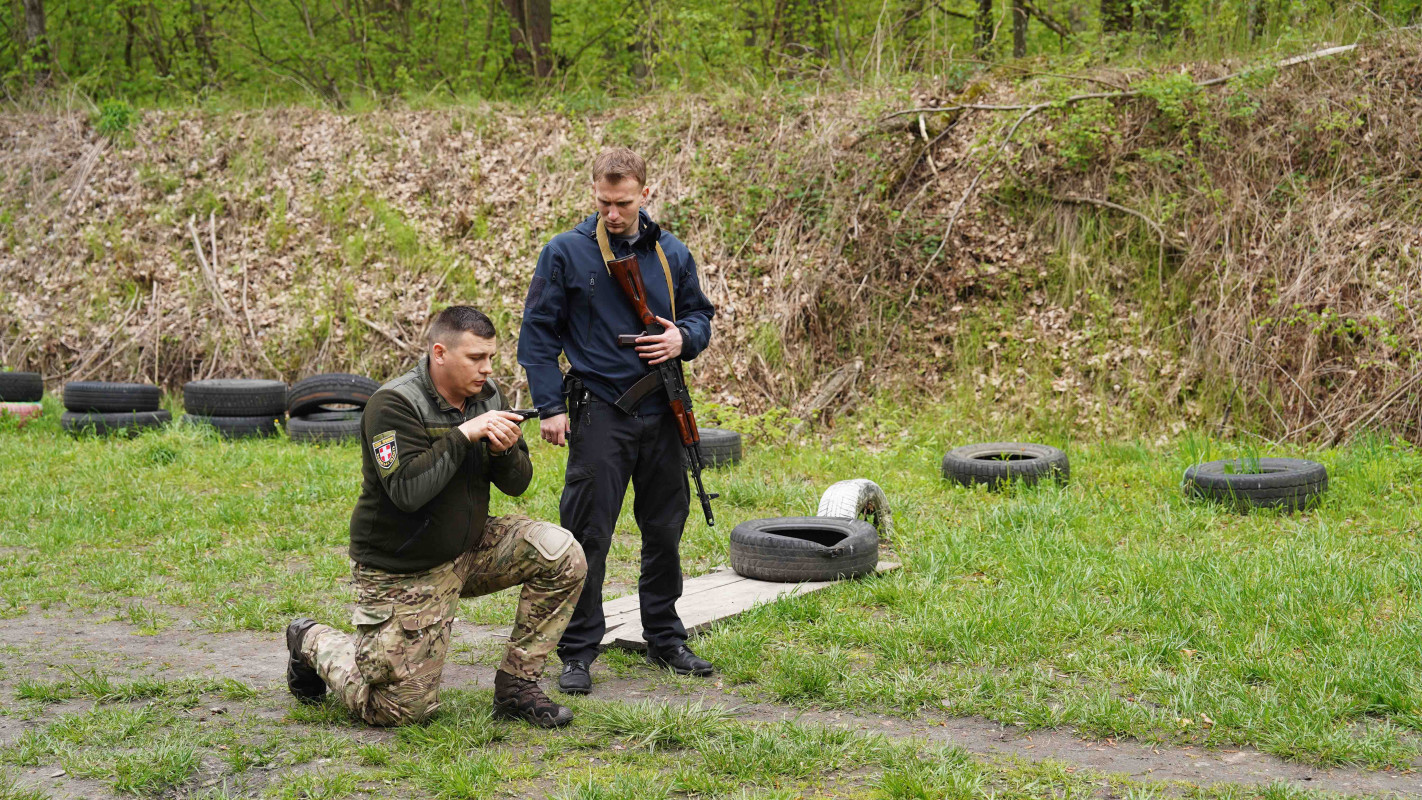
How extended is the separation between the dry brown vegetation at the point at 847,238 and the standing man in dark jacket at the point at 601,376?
6.52 metres

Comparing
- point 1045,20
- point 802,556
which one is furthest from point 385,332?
point 1045,20

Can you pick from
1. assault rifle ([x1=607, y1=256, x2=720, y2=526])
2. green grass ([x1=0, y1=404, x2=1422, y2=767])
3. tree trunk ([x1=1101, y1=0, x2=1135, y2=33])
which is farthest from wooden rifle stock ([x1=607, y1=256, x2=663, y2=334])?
tree trunk ([x1=1101, y1=0, x2=1135, y2=33])

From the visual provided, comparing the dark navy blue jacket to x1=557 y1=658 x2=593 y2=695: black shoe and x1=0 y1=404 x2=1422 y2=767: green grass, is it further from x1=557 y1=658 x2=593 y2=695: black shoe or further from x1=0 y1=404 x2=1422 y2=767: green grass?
x1=0 y1=404 x2=1422 y2=767: green grass

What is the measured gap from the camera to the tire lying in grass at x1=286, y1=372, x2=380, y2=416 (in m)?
11.1

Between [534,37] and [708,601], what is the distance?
13.9m

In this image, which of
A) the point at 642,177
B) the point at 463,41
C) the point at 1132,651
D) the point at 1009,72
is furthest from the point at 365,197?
the point at 1132,651

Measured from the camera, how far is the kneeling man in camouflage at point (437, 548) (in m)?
4.04

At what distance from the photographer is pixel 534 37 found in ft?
58.0

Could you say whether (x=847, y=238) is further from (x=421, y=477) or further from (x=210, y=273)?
(x=421, y=477)

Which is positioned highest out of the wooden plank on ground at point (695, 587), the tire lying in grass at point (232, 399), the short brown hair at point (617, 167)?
the short brown hair at point (617, 167)

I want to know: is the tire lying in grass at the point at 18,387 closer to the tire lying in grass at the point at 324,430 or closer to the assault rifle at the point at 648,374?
the tire lying in grass at the point at 324,430

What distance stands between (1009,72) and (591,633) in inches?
394

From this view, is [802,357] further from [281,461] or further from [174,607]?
[174,607]

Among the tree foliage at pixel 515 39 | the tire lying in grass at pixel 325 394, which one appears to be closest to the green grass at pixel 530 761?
the tire lying in grass at pixel 325 394
